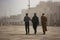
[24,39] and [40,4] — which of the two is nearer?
[24,39]

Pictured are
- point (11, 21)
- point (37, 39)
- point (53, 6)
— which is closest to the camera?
point (37, 39)

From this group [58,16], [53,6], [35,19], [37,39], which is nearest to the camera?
[37,39]

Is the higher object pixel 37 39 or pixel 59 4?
pixel 59 4

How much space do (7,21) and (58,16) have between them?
678 inches

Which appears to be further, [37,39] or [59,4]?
[59,4]

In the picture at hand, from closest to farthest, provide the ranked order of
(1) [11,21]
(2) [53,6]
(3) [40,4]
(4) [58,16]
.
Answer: (4) [58,16], (2) [53,6], (1) [11,21], (3) [40,4]

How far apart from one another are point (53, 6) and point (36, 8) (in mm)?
11104

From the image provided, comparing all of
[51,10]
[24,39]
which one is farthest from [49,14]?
[24,39]

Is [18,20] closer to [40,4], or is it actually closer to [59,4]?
[40,4]

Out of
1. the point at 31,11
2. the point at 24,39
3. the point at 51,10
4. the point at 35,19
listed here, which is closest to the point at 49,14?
the point at 51,10

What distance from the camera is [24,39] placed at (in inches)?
546

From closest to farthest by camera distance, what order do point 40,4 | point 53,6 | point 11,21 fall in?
point 53,6 < point 11,21 < point 40,4

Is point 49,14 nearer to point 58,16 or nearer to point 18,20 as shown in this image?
point 58,16

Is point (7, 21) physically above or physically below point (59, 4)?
below
